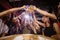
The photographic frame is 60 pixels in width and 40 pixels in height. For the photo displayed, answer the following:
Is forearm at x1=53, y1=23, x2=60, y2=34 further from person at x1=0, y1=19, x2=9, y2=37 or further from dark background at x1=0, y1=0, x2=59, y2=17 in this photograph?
person at x1=0, y1=19, x2=9, y2=37

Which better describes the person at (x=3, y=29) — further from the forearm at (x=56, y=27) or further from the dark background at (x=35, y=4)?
the forearm at (x=56, y=27)

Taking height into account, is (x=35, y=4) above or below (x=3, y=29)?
above

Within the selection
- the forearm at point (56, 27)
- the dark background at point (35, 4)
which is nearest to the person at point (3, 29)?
the dark background at point (35, 4)

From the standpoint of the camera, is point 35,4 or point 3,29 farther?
point 35,4

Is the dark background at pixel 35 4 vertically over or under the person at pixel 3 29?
over

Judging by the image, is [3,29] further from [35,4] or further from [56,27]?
[56,27]

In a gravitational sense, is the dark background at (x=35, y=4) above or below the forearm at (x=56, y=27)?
above

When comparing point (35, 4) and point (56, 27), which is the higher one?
point (35, 4)

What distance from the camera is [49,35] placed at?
2.55 m

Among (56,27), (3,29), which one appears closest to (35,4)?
(56,27)

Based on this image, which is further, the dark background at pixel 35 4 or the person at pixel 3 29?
the dark background at pixel 35 4

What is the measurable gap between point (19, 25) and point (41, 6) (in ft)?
1.62

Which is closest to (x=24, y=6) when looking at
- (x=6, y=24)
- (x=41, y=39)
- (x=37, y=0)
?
(x=37, y=0)

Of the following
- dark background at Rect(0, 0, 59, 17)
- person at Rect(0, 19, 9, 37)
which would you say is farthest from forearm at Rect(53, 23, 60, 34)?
person at Rect(0, 19, 9, 37)
